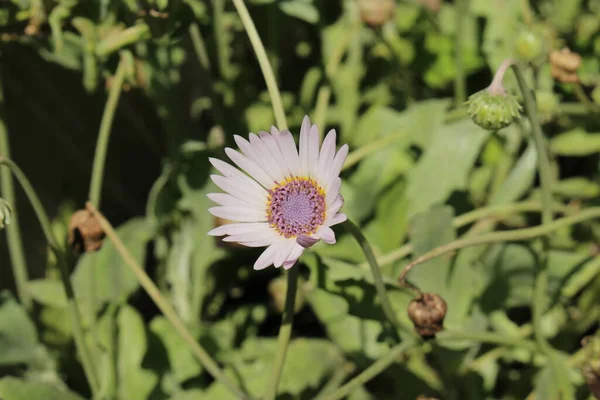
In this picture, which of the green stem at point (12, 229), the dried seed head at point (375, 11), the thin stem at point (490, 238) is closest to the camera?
the thin stem at point (490, 238)

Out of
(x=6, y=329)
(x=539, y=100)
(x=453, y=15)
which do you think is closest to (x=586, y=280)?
(x=539, y=100)

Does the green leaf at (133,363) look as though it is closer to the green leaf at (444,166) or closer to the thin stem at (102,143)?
the thin stem at (102,143)

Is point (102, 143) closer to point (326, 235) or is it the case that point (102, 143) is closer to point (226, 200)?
point (226, 200)

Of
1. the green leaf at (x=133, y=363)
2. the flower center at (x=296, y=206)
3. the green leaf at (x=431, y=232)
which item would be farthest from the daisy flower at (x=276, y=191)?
the green leaf at (x=133, y=363)

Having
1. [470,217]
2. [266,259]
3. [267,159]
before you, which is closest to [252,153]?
[267,159]

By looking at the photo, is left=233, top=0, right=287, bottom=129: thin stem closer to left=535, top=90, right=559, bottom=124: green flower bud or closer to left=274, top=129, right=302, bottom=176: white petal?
left=274, top=129, right=302, bottom=176: white petal

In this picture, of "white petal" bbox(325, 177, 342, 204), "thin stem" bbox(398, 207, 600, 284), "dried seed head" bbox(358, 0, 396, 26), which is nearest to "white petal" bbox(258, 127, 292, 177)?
"white petal" bbox(325, 177, 342, 204)
